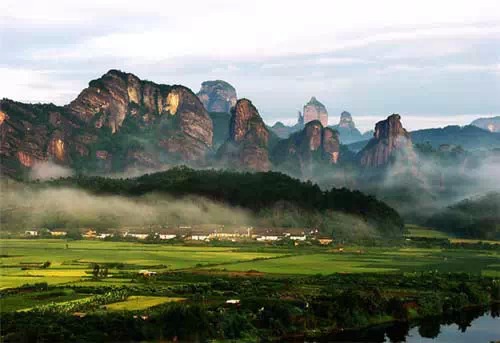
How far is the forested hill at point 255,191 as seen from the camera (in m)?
133

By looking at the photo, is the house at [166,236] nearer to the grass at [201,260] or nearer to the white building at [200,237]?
the white building at [200,237]

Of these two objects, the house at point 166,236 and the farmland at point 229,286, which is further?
the house at point 166,236

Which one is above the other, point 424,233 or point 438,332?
point 424,233

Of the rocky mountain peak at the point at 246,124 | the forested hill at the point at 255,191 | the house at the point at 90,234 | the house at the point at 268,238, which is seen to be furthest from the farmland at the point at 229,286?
the rocky mountain peak at the point at 246,124

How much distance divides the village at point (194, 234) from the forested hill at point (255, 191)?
10.7m

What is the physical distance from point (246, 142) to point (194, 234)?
79.1 meters

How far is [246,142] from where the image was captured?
194625 millimetres

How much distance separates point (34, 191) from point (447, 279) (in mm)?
83904

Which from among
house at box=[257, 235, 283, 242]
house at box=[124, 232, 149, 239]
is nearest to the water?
house at box=[257, 235, 283, 242]

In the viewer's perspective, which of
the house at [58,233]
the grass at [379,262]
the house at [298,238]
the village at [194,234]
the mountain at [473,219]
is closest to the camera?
the grass at [379,262]

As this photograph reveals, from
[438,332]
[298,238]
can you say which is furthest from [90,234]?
[438,332]

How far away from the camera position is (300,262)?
280 feet

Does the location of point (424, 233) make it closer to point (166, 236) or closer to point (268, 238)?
point (268, 238)

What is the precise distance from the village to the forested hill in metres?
10.7
